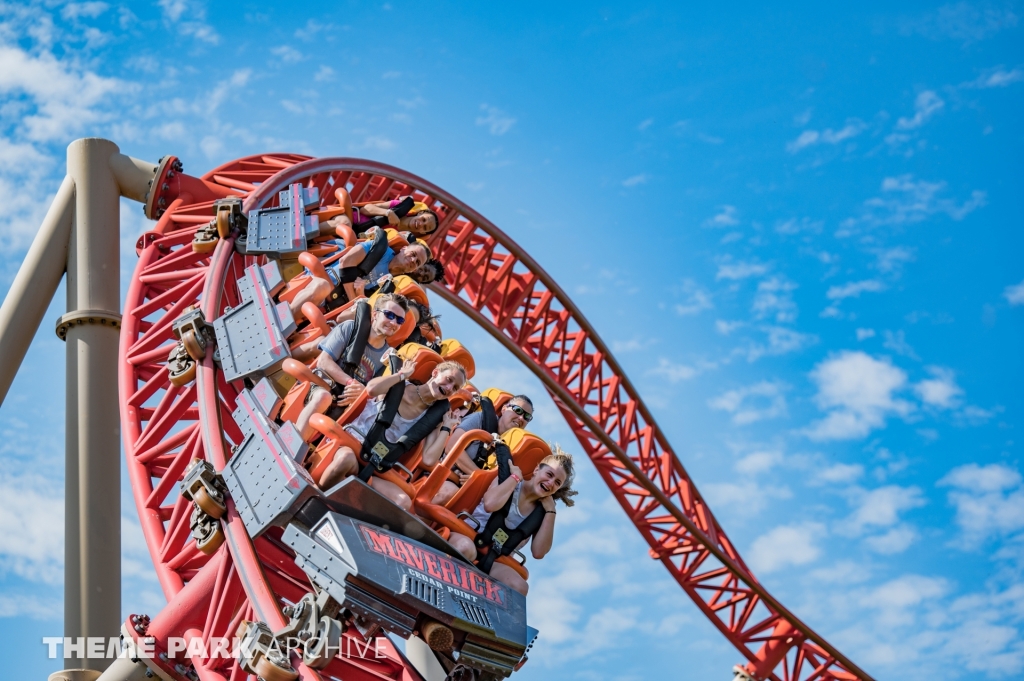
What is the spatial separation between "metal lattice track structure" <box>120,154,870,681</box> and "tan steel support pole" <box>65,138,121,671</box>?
14.2 inches

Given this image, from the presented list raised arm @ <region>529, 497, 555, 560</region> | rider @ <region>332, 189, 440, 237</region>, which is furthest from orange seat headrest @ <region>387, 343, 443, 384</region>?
rider @ <region>332, 189, 440, 237</region>

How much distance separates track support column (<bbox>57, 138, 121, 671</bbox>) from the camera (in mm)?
7445

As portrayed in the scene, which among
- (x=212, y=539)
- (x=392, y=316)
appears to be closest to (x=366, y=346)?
(x=392, y=316)

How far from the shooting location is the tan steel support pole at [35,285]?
8.30 metres

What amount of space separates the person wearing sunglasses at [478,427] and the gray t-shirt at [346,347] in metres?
0.52

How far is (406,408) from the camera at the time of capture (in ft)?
19.2

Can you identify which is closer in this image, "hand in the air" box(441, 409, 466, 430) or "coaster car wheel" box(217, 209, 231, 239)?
"hand in the air" box(441, 409, 466, 430)

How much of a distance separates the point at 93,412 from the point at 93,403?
75 millimetres

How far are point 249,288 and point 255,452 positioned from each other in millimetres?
1673

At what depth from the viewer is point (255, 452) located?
553cm

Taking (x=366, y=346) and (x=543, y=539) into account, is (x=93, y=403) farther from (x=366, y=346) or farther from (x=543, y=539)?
(x=543, y=539)

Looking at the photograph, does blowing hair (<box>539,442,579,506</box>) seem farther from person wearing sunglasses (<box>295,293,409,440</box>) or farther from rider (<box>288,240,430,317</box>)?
rider (<box>288,240,430,317</box>)

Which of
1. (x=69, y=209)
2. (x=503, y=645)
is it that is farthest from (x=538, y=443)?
(x=69, y=209)

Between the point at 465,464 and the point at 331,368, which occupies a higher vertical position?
the point at 331,368
